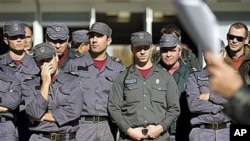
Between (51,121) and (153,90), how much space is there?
1.05m

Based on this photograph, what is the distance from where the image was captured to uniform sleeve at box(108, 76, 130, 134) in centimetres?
563

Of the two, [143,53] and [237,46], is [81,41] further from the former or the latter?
[237,46]

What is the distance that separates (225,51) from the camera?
19.6 feet

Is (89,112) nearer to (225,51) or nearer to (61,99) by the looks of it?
(61,99)

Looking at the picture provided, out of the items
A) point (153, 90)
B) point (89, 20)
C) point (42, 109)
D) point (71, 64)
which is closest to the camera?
point (42, 109)

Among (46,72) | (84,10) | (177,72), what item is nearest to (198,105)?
(177,72)

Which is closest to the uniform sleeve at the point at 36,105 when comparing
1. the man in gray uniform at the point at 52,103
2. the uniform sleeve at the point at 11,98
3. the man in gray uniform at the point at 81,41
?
the man in gray uniform at the point at 52,103

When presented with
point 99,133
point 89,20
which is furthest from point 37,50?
point 89,20

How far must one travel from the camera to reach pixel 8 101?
5562mm

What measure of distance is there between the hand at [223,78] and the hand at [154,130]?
3.47 metres

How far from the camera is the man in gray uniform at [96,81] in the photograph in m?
5.85

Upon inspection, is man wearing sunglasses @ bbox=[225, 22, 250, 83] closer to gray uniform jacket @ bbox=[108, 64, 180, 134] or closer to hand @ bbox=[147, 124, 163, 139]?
gray uniform jacket @ bbox=[108, 64, 180, 134]

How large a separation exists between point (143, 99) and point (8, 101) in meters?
1.31

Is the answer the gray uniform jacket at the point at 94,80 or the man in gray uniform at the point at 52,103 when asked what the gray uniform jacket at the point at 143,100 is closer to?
the gray uniform jacket at the point at 94,80
